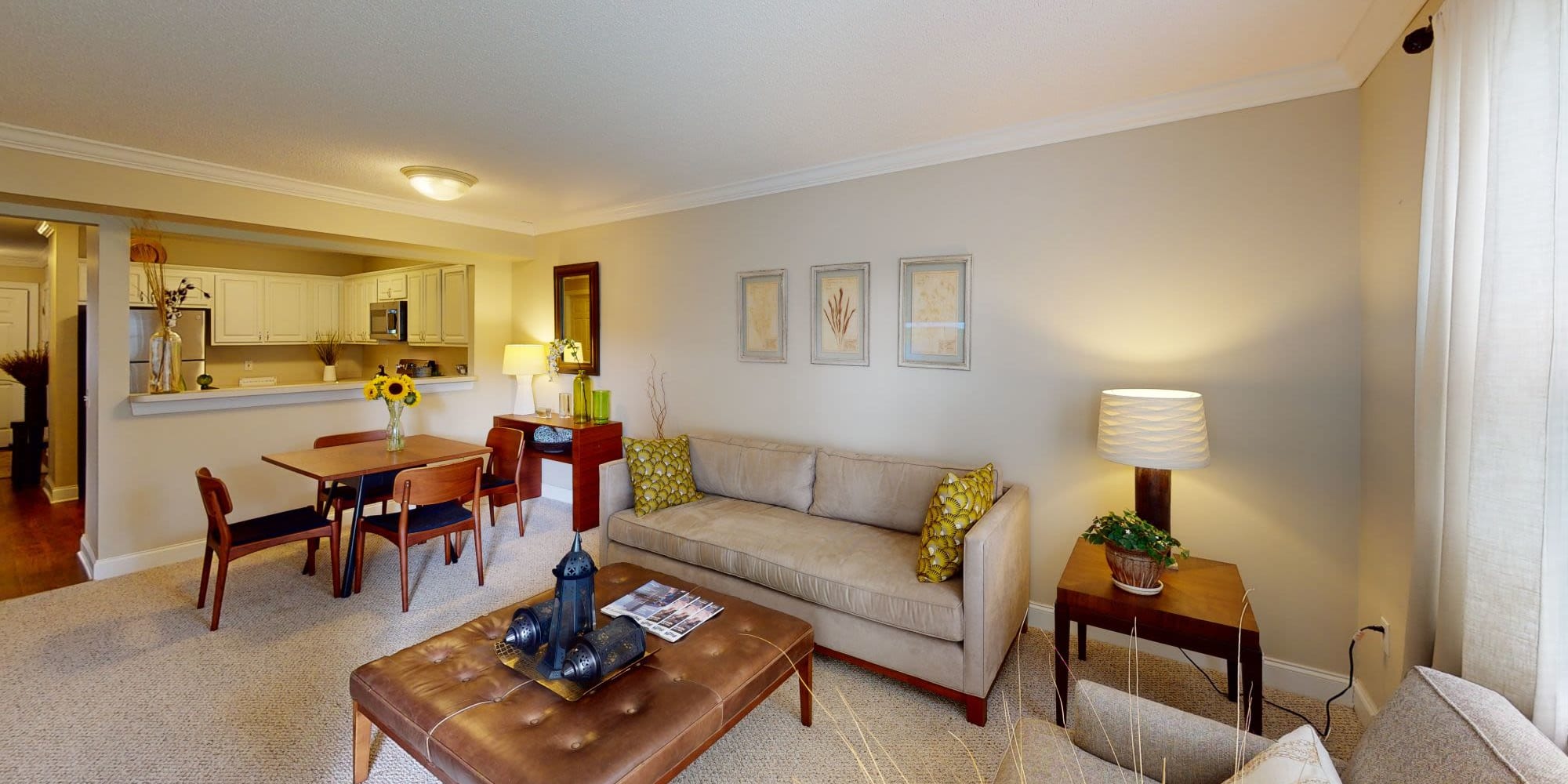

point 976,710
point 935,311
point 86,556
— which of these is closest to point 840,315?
point 935,311

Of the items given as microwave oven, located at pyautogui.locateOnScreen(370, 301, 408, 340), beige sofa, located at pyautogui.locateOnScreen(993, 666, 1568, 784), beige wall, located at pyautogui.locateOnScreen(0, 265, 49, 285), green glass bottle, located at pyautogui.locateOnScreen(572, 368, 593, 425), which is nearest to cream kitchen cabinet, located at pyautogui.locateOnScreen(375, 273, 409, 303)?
microwave oven, located at pyautogui.locateOnScreen(370, 301, 408, 340)

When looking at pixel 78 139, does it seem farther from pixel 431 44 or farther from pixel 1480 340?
pixel 1480 340

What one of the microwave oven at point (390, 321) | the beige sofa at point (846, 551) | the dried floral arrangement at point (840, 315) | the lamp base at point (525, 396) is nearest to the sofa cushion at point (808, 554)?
the beige sofa at point (846, 551)

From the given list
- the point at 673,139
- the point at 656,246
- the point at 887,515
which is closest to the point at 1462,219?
the point at 887,515

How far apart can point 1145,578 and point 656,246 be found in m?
3.65

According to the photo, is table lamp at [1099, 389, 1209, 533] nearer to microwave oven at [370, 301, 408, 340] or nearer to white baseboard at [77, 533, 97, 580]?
white baseboard at [77, 533, 97, 580]

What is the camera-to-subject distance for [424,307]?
5789 mm

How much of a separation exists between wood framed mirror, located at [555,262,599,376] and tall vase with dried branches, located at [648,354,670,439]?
61 cm

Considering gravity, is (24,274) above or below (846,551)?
above

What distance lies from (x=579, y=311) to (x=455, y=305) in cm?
139

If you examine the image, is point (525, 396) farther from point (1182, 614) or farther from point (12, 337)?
point (12, 337)

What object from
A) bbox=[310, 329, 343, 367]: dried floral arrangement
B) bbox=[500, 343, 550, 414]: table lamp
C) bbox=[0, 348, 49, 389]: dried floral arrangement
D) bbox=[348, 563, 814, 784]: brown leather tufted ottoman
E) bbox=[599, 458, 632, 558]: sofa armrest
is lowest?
bbox=[348, 563, 814, 784]: brown leather tufted ottoman

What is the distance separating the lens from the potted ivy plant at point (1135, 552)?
2.07 m

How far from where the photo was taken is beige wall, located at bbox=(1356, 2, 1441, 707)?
1.84 meters
